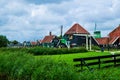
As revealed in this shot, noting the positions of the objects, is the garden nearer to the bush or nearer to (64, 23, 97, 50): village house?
the bush

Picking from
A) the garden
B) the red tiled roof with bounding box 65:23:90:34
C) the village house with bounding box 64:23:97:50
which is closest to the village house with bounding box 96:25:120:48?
the village house with bounding box 64:23:97:50

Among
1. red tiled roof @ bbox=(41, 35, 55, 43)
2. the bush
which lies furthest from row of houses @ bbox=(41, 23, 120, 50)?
the bush

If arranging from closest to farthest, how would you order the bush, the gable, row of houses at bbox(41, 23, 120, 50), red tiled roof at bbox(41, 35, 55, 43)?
the bush → row of houses at bbox(41, 23, 120, 50) → the gable → red tiled roof at bbox(41, 35, 55, 43)

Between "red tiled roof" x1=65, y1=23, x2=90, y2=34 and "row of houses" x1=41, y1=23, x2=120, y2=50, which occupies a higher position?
"red tiled roof" x1=65, y1=23, x2=90, y2=34

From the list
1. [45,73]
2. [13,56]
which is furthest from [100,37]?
[45,73]

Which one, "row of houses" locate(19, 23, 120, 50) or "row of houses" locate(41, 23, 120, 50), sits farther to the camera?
"row of houses" locate(41, 23, 120, 50)

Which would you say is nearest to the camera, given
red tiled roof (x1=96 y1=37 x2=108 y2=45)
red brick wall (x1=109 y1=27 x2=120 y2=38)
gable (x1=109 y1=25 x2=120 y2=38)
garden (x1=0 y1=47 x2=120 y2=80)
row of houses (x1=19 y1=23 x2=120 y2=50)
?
garden (x1=0 y1=47 x2=120 y2=80)

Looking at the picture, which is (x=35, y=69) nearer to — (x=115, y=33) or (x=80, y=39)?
(x=80, y=39)

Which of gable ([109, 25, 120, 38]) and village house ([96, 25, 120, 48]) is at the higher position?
gable ([109, 25, 120, 38])

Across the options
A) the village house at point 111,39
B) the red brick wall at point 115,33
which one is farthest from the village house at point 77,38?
the red brick wall at point 115,33

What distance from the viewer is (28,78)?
15.6 m

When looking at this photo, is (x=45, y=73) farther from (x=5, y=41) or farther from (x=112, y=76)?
(x=5, y=41)

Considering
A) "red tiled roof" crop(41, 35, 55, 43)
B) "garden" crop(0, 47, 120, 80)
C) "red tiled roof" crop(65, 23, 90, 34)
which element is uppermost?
"red tiled roof" crop(65, 23, 90, 34)

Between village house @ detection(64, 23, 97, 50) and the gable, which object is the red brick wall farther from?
village house @ detection(64, 23, 97, 50)
